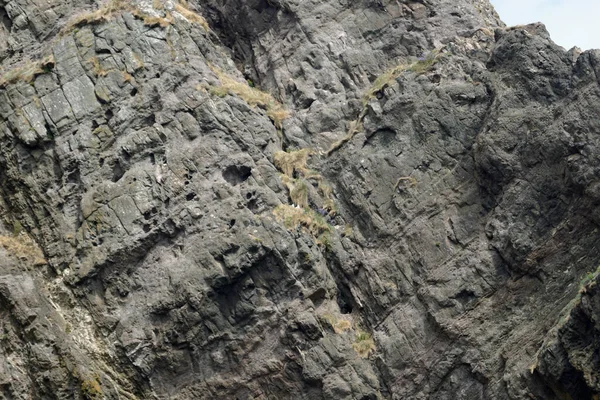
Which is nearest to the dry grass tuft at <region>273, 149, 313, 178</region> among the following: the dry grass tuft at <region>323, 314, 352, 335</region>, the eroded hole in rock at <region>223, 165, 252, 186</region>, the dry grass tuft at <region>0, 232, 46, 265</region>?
the eroded hole in rock at <region>223, 165, 252, 186</region>

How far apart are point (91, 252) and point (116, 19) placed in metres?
8.75

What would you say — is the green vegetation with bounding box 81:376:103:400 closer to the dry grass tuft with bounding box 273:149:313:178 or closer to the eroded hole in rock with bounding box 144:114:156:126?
the eroded hole in rock with bounding box 144:114:156:126

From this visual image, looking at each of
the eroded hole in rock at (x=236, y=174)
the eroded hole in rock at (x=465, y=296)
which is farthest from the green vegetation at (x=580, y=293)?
the eroded hole in rock at (x=236, y=174)

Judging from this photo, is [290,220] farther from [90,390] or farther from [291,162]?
[90,390]

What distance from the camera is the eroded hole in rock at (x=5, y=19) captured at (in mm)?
30125

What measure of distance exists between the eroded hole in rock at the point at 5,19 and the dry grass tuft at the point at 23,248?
9116 millimetres

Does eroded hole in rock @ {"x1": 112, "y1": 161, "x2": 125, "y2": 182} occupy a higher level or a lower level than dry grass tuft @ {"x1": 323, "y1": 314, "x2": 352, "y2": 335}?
higher

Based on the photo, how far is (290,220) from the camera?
25.0 m

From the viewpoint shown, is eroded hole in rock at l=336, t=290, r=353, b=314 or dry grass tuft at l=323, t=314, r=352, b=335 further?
eroded hole in rock at l=336, t=290, r=353, b=314

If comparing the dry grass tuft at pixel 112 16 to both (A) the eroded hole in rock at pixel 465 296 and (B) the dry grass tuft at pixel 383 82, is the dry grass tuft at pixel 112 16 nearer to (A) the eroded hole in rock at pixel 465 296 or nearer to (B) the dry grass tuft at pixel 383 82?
(B) the dry grass tuft at pixel 383 82

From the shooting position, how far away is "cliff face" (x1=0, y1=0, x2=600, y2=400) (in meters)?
22.8

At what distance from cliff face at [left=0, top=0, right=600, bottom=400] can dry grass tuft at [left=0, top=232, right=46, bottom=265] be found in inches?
3.5

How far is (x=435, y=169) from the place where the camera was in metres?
25.9

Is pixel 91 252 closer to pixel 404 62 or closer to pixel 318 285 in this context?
pixel 318 285
